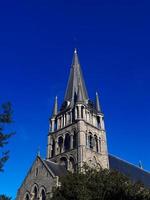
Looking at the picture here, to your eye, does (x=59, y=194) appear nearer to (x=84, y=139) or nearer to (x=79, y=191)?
(x=79, y=191)

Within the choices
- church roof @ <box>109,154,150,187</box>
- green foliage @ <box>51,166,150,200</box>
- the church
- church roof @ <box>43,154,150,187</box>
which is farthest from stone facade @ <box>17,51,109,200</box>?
green foliage @ <box>51,166,150,200</box>

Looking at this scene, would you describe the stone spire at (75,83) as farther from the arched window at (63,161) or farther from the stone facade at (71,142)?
the arched window at (63,161)

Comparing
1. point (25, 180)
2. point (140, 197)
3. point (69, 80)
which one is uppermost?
point (69, 80)

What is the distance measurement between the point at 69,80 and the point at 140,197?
29.6 metres

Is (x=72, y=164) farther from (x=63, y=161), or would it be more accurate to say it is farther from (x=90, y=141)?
(x=90, y=141)

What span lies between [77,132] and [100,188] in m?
16.5

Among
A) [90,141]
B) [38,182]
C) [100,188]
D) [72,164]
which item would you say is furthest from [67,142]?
[100,188]

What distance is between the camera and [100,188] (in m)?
23.1

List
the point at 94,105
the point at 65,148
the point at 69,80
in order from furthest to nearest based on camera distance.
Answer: the point at 69,80
the point at 94,105
the point at 65,148

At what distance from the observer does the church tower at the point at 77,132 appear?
37781 millimetres

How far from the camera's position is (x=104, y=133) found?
43.2 metres

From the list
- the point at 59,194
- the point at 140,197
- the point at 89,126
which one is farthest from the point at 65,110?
the point at 140,197

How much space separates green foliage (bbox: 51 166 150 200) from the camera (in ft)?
73.4

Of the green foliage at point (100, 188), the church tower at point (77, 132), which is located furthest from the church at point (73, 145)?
the green foliage at point (100, 188)
